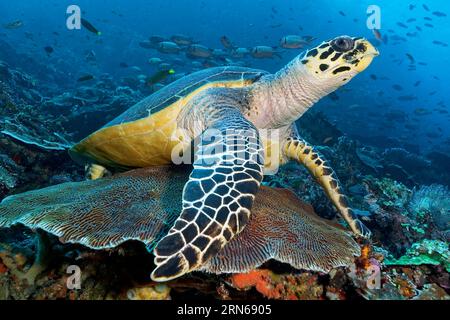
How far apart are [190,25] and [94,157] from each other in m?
59.5

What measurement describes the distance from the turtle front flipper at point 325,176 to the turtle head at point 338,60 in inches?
33.4

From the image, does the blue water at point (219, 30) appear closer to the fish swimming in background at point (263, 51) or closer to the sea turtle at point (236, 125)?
the fish swimming in background at point (263, 51)

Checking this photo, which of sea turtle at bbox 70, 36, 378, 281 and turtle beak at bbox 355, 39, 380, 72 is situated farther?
turtle beak at bbox 355, 39, 380, 72

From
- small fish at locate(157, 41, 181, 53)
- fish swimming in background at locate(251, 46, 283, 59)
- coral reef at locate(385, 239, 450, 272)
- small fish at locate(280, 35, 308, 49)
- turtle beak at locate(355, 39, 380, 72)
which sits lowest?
coral reef at locate(385, 239, 450, 272)

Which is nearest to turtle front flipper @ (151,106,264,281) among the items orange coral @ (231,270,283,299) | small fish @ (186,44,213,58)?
orange coral @ (231,270,283,299)

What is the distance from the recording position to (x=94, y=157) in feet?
12.6

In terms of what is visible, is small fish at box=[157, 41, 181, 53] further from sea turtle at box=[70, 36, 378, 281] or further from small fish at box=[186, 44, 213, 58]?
sea turtle at box=[70, 36, 378, 281]

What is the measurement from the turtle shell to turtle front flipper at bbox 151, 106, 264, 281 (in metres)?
1.08

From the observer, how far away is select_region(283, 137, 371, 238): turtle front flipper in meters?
2.82

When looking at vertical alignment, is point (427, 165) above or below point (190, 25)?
below

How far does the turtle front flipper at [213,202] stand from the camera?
4.44ft
